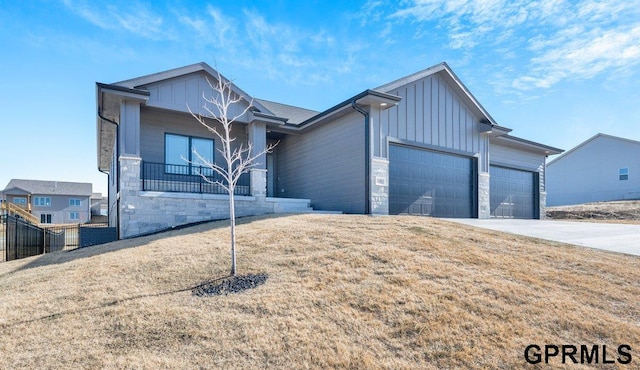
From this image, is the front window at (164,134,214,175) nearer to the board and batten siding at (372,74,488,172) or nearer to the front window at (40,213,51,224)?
the board and batten siding at (372,74,488,172)

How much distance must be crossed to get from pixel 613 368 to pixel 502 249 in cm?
360

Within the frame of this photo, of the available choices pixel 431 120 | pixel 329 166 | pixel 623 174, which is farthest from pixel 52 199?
pixel 623 174

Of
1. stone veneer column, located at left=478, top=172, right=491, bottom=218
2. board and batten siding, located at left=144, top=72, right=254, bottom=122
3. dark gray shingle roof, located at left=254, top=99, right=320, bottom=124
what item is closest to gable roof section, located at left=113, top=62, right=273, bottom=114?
board and batten siding, located at left=144, top=72, right=254, bottom=122

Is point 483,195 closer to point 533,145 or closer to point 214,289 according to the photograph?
point 533,145

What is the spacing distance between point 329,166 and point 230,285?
851cm

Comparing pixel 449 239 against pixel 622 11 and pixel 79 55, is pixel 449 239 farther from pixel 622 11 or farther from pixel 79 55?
pixel 79 55

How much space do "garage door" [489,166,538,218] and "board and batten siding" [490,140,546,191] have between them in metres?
0.25

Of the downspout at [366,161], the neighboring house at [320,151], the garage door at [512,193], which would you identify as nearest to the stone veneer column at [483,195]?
the neighboring house at [320,151]

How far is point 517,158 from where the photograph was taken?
18094 millimetres

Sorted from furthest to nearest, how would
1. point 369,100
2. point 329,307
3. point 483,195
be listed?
point 483,195 < point 369,100 < point 329,307

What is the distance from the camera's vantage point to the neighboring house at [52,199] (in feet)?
147

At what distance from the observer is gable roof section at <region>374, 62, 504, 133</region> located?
12.4 meters

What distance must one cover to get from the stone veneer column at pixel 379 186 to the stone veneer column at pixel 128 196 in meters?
7.06

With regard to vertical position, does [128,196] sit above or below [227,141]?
below
